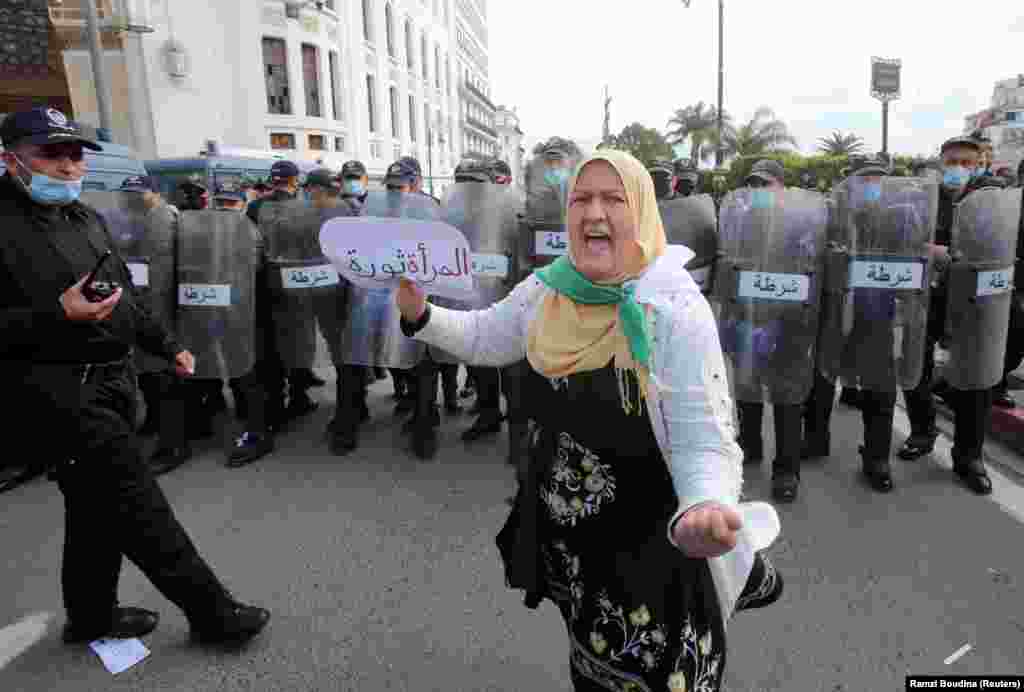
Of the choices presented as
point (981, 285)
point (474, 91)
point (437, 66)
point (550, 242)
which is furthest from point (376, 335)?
point (474, 91)

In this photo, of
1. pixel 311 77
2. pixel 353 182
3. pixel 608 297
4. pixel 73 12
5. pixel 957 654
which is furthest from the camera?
pixel 311 77

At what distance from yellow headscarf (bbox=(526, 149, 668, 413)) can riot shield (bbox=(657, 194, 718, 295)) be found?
248 cm

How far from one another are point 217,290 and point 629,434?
3687mm

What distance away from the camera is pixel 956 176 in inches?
159

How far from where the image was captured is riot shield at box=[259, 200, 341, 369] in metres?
4.42

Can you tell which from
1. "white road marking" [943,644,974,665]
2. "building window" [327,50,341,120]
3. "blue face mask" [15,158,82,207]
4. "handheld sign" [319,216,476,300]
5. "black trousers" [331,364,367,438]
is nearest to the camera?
"handheld sign" [319,216,476,300]

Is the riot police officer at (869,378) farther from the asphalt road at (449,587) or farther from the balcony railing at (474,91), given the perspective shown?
the balcony railing at (474,91)

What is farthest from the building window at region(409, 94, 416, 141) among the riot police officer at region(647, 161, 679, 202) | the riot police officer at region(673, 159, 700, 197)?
the riot police officer at region(647, 161, 679, 202)

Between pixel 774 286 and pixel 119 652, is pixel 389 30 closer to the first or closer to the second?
pixel 774 286

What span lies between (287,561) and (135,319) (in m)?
1.41

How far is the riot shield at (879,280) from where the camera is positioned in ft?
11.0

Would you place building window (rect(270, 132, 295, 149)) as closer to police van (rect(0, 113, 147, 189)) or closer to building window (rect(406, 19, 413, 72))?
building window (rect(406, 19, 413, 72))

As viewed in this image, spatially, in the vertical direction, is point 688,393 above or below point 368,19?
below

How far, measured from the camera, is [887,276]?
11.2ft
